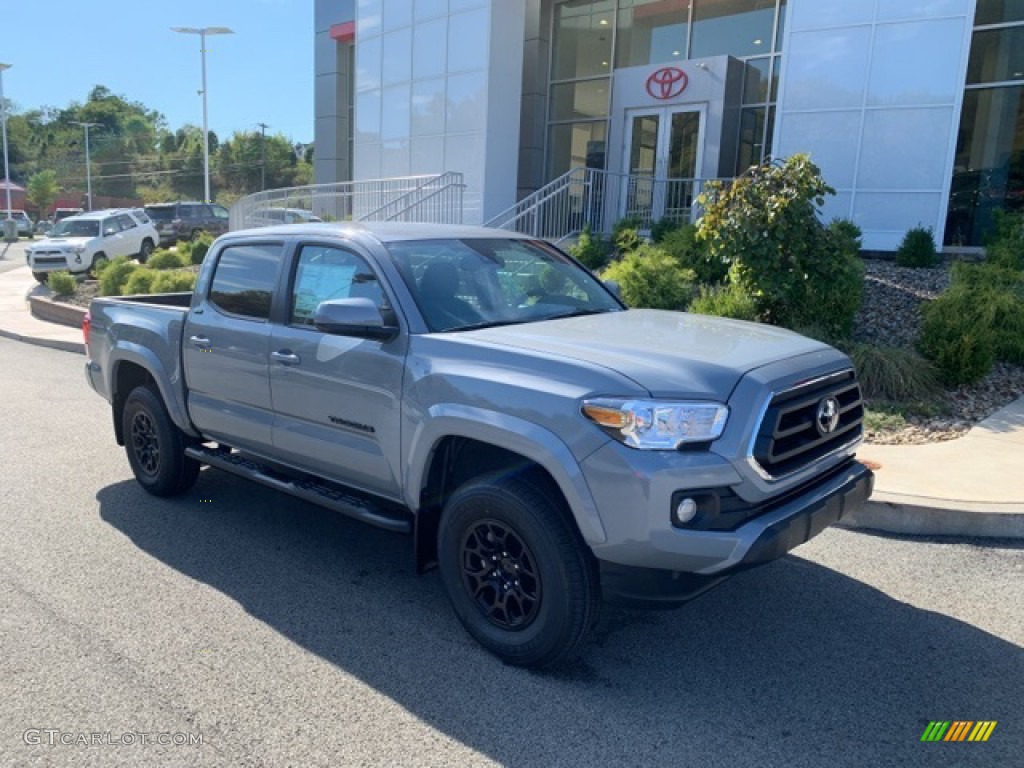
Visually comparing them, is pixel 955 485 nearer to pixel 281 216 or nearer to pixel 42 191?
pixel 281 216

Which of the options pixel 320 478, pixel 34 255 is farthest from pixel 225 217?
pixel 320 478

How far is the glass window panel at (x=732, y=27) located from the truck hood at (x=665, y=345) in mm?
A: 15439

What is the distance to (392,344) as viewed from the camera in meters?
3.97

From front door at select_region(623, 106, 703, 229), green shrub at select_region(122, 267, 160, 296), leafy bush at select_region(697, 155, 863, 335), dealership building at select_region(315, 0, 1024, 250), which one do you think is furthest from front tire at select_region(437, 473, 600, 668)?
front door at select_region(623, 106, 703, 229)

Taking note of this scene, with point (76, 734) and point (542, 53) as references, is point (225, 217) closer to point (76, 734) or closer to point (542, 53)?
point (542, 53)

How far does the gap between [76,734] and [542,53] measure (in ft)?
68.3

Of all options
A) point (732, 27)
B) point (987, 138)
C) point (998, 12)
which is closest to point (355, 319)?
point (987, 138)

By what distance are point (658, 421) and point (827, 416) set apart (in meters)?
1.01

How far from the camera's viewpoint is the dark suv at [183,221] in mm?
30078

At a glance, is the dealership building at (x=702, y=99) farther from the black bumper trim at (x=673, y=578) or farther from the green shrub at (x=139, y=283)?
the black bumper trim at (x=673, y=578)

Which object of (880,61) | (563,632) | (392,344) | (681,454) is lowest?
(563,632)

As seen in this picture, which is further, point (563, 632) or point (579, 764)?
point (563, 632)

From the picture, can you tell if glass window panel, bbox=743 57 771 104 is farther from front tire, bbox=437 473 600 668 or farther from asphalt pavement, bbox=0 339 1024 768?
front tire, bbox=437 473 600 668

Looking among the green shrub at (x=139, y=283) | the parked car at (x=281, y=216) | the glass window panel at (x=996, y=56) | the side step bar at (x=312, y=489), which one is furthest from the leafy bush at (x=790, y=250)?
the parked car at (x=281, y=216)
